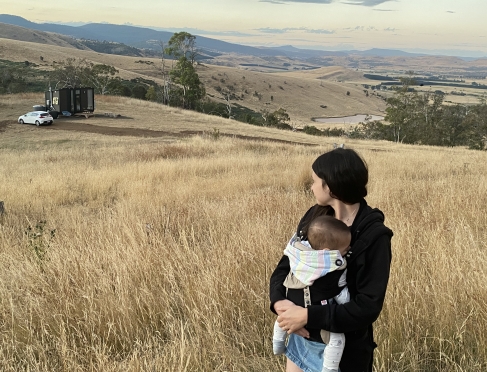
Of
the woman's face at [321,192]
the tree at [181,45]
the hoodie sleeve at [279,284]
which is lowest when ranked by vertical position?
the hoodie sleeve at [279,284]

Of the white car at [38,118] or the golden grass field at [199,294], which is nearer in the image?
the golden grass field at [199,294]

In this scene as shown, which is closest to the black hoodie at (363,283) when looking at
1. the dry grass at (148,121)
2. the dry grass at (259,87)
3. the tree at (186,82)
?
the dry grass at (148,121)

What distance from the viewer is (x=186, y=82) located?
5506 cm

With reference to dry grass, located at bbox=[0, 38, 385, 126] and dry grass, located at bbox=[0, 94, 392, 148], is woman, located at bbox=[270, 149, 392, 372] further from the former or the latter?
dry grass, located at bbox=[0, 38, 385, 126]

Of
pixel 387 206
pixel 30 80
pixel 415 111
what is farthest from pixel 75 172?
pixel 30 80

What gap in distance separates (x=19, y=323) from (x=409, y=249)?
3.26m

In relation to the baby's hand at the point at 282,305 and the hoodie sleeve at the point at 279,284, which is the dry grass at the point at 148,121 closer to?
the hoodie sleeve at the point at 279,284

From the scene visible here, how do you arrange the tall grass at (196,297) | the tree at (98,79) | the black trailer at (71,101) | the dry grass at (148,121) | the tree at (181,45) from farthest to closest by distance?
the tree at (98,79) → the tree at (181,45) → the black trailer at (71,101) → the dry grass at (148,121) → the tall grass at (196,297)

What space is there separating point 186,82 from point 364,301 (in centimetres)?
5582

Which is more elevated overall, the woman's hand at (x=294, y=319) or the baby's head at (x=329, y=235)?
the baby's head at (x=329, y=235)

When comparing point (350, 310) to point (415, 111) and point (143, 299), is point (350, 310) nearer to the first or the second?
point (143, 299)

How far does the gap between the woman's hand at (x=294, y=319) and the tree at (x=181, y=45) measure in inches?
2242

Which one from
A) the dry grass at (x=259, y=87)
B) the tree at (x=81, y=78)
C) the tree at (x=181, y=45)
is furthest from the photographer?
the dry grass at (x=259, y=87)

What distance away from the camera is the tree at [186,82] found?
5522 centimetres
